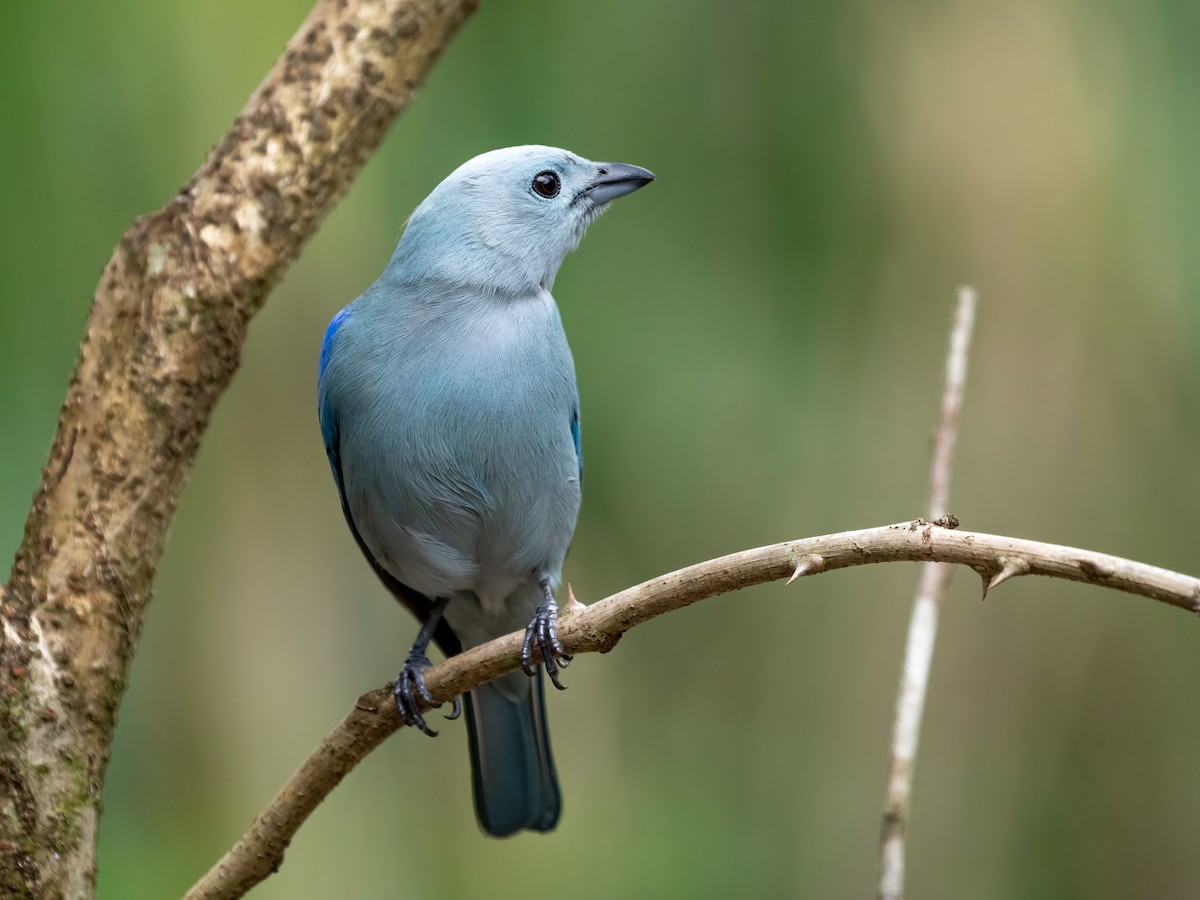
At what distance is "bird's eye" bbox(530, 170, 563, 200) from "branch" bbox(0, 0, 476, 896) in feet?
1.51

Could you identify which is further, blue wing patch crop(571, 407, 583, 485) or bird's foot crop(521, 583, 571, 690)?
blue wing patch crop(571, 407, 583, 485)

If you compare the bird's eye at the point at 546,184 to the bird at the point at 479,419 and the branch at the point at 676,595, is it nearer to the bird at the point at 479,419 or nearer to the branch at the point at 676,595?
the bird at the point at 479,419

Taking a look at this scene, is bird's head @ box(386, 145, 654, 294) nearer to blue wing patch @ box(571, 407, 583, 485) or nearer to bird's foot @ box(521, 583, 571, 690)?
blue wing patch @ box(571, 407, 583, 485)

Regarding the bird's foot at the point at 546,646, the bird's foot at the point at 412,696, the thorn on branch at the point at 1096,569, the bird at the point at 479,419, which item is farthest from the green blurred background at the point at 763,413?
the thorn on branch at the point at 1096,569

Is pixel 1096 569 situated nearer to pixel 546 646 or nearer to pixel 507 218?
pixel 546 646

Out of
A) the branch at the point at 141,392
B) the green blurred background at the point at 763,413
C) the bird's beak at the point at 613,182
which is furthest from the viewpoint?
the green blurred background at the point at 763,413

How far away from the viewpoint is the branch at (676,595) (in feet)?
6.12

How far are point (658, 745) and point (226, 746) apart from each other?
1.82 metres

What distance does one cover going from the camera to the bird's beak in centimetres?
390

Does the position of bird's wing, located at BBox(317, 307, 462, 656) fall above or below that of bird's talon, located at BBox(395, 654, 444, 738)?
above

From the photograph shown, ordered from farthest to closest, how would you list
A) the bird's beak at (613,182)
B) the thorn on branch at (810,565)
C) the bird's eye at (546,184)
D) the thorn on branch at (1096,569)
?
1. the bird's beak at (613,182)
2. the bird's eye at (546,184)
3. the thorn on branch at (810,565)
4. the thorn on branch at (1096,569)

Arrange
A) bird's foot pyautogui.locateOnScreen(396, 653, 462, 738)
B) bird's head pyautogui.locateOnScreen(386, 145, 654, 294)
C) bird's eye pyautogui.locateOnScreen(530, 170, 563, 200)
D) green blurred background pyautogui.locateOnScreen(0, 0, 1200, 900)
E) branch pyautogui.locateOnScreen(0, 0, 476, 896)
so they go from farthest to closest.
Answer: green blurred background pyautogui.locateOnScreen(0, 0, 1200, 900) < bird's eye pyautogui.locateOnScreen(530, 170, 563, 200) < bird's head pyautogui.locateOnScreen(386, 145, 654, 294) < bird's foot pyautogui.locateOnScreen(396, 653, 462, 738) < branch pyautogui.locateOnScreen(0, 0, 476, 896)

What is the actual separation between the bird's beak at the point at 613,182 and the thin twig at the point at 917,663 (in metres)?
1.12

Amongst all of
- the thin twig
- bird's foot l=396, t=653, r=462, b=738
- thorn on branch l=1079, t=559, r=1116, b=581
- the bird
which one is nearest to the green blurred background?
the bird
